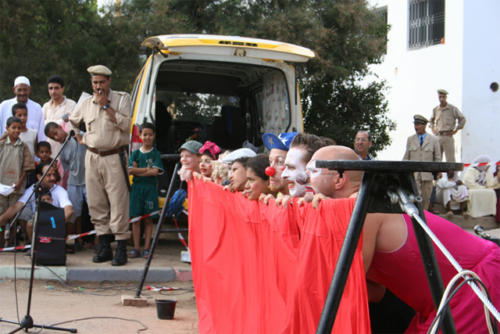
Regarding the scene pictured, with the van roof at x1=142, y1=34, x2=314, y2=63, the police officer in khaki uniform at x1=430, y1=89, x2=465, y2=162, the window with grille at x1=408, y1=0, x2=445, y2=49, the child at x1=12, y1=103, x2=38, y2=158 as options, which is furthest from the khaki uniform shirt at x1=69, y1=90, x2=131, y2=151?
the window with grille at x1=408, y1=0, x2=445, y2=49

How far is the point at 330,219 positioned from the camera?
8.38ft

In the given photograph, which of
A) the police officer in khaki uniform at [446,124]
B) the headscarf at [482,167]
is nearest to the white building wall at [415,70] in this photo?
the police officer in khaki uniform at [446,124]

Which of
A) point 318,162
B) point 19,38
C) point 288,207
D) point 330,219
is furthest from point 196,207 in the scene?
point 19,38

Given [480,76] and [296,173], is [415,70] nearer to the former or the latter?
[480,76]

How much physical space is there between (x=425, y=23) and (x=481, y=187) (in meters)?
7.24

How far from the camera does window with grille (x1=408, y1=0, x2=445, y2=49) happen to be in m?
18.7

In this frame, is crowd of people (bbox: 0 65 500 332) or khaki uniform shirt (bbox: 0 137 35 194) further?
khaki uniform shirt (bbox: 0 137 35 194)

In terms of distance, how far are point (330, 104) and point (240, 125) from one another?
5783 millimetres

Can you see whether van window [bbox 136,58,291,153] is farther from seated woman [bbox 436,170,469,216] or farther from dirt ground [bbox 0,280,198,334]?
seated woman [bbox 436,170,469,216]

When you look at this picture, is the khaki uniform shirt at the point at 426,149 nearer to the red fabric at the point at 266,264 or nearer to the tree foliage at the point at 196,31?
the tree foliage at the point at 196,31

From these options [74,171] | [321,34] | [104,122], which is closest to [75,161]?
[74,171]

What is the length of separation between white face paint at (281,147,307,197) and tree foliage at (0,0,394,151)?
9.39 metres

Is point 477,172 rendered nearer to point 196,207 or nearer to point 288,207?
point 196,207

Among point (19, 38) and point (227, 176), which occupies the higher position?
point (19, 38)
